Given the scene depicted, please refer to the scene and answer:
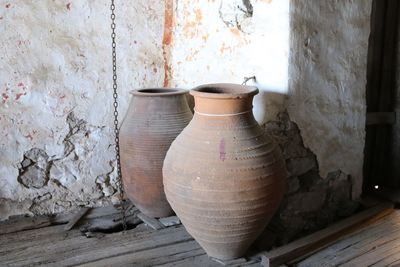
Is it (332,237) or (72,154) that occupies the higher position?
(72,154)

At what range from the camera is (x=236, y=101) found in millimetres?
1826

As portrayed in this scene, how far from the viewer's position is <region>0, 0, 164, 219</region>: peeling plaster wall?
2381mm

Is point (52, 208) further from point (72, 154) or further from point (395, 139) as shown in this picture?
point (395, 139)

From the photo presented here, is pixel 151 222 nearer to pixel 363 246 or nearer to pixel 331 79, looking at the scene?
pixel 363 246

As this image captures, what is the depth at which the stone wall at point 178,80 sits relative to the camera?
6.89 feet

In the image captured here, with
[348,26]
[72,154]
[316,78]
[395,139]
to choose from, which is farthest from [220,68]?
[395,139]

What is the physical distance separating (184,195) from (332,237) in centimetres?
86

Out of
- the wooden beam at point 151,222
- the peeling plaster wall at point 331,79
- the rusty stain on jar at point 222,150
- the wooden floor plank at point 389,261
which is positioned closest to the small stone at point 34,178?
the wooden beam at point 151,222

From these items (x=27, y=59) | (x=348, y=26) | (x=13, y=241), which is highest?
(x=348, y=26)

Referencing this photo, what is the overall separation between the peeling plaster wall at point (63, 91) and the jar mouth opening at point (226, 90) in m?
0.83

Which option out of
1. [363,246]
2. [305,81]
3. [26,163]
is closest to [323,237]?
[363,246]

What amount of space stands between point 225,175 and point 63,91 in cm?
128

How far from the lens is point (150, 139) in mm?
2285

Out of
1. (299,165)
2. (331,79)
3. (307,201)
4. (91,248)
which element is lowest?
(91,248)
